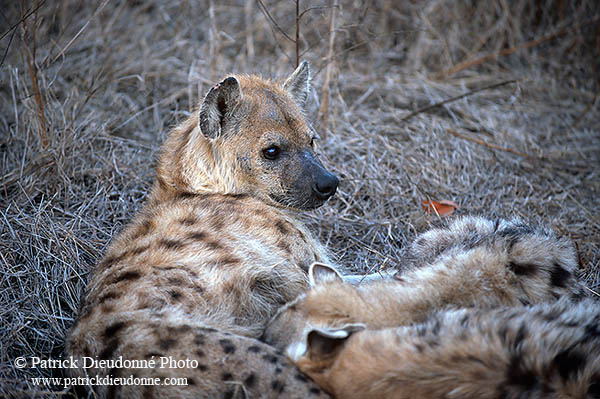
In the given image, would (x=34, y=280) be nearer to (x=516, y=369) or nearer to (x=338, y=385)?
(x=338, y=385)

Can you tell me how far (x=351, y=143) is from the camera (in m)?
4.33

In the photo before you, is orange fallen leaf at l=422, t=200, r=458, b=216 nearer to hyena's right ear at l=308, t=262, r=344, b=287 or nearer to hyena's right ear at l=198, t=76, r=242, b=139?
hyena's right ear at l=198, t=76, r=242, b=139

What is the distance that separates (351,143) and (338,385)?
2.74 meters

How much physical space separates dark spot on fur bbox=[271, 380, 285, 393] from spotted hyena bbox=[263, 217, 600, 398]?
99 millimetres

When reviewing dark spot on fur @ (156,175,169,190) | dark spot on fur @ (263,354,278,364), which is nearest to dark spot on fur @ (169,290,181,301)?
dark spot on fur @ (263,354,278,364)

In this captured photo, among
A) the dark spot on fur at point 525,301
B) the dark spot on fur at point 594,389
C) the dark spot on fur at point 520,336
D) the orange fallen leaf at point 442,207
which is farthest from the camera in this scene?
the orange fallen leaf at point 442,207

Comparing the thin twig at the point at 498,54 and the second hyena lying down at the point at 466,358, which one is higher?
the thin twig at the point at 498,54

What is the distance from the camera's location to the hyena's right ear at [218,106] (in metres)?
2.78

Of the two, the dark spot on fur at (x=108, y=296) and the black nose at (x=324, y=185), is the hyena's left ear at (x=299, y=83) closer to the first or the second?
the black nose at (x=324, y=185)

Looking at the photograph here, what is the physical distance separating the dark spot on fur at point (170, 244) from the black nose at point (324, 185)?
792 millimetres

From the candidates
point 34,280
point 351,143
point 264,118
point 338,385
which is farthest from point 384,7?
point 338,385

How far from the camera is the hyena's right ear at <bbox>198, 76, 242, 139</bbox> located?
2777mm

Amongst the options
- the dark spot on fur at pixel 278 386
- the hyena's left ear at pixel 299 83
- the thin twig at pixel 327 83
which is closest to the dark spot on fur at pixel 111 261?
the dark spot on fur at pixel 278 386

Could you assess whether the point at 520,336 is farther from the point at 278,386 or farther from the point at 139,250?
the point at 139,250
